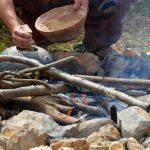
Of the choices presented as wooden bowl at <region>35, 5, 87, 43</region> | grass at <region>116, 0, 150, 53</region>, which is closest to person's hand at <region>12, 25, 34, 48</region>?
wooden bowl at <region>35, 5, 87, 43</region>

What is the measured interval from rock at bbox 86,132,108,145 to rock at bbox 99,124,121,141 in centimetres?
4

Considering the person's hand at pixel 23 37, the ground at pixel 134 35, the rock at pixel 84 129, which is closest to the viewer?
the rock at pixel 84 129

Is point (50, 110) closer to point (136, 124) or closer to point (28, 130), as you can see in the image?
point (28, 130)

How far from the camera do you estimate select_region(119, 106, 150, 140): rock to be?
195cm

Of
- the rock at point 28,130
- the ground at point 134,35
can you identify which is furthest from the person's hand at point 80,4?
the rock at point 28,130

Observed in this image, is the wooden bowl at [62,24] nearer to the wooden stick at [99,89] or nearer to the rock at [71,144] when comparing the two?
the wooden stick at [99,89]

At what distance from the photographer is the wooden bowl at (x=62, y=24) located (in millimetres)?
3113

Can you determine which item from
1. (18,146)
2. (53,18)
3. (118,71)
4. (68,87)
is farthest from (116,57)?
(18,146)

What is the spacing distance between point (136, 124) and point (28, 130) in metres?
0.49

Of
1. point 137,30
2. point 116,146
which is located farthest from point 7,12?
point 137,30

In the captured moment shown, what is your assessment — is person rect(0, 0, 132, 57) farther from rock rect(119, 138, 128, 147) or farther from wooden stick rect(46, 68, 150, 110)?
rock rect(119, 138, 128, 147)

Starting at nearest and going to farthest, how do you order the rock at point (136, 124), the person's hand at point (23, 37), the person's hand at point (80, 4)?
1. the rock at point (136, 124)
2. the person's hand at point (23, 37)
3. the person's hand at point (80, 4)

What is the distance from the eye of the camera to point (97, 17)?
12.8ft

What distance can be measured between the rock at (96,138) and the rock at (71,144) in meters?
0.03
